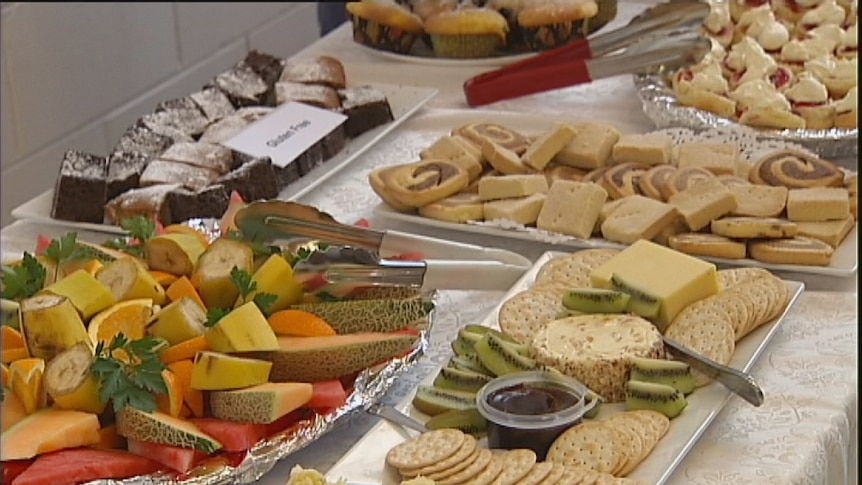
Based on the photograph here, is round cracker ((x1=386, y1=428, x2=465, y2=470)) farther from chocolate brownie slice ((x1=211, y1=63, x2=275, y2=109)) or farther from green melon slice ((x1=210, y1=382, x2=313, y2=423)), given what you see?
chocolate brownie slice ((x1=211, y1=63, x2=275, y2=109))

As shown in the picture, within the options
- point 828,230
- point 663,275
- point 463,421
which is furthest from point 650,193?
point 463,421

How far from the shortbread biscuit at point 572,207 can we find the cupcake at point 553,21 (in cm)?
54

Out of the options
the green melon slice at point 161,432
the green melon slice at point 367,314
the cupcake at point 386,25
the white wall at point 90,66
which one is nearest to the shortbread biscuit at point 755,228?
the green melon slice at point 367,314

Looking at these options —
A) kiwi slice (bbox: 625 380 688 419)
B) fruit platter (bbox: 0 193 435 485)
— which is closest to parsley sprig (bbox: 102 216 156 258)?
fruit platter (bbox: 0 193 435 485)

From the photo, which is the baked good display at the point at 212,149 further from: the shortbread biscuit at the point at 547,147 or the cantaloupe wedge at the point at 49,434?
the cantaloupe wedge at the point at 49,434

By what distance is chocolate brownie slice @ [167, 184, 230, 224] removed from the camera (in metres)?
1.46

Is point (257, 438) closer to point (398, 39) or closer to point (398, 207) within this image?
point (398, 207)

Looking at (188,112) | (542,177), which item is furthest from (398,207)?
(188,112)

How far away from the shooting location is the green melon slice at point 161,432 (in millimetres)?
1012

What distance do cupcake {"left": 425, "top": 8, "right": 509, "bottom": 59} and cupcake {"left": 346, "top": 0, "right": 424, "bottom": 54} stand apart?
1.3 inches

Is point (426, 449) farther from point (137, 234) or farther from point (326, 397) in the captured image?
point (137, 234)

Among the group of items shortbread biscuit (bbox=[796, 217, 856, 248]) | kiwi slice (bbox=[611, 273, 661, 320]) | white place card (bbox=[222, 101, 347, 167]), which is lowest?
white place card (bbox=[222, 101, 347, 167])

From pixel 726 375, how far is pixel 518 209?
41 cm

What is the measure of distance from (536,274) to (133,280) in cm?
36
